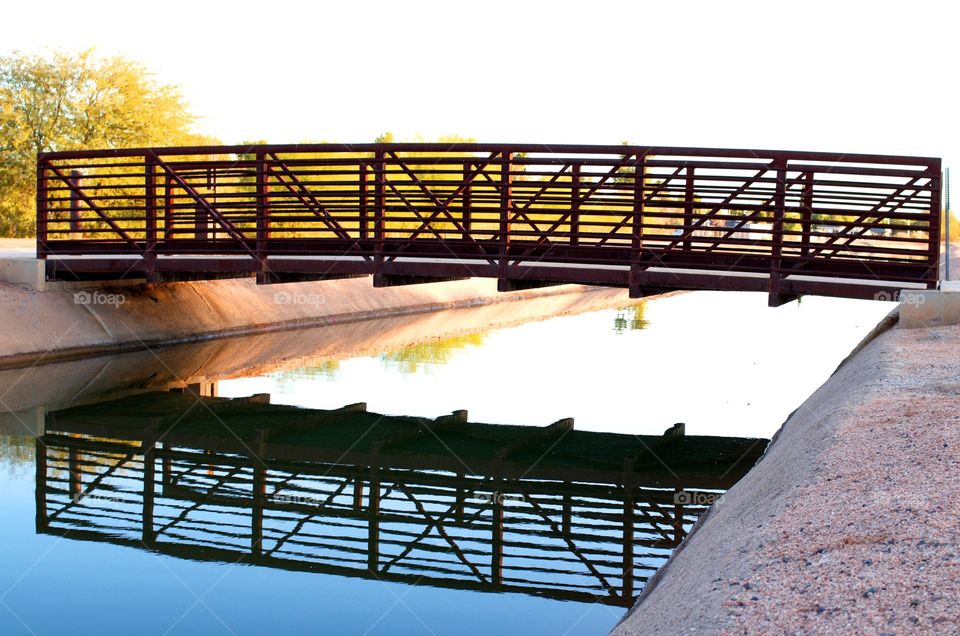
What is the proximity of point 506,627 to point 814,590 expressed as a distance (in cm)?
293

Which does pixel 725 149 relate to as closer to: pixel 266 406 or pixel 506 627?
pixel 266 406

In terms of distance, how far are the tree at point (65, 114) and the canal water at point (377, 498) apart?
1085 inches

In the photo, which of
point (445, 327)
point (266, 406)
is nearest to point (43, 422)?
point (266, 406)

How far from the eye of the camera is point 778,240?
1619cm

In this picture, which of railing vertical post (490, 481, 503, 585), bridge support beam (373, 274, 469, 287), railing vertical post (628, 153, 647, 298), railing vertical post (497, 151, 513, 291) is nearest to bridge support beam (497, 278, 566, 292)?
railing vertical post (497, 151, 513, 291)

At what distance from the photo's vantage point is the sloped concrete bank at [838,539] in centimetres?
502

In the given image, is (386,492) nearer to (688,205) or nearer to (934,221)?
(688,205)

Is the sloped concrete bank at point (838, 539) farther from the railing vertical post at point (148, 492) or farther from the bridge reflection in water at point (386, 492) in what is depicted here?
the railing vertical post at point (148, 492)

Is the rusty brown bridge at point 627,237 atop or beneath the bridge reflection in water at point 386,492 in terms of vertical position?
atop

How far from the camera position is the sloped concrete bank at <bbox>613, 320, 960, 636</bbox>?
5020 mm

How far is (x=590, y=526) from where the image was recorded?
33.6 feet

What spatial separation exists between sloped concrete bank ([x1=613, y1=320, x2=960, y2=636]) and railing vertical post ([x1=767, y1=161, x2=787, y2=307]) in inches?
230

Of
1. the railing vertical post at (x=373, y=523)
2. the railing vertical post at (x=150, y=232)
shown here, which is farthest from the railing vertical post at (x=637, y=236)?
the railing vertical post at (x=150, y=232)

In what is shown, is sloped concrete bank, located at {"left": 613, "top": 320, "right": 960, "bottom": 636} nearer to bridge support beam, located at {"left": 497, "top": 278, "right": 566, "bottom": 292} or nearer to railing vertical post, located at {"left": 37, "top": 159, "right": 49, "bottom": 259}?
bridge support beam, located at {"left": 497, "top": 278, "right": 566, "bottom": 292}
